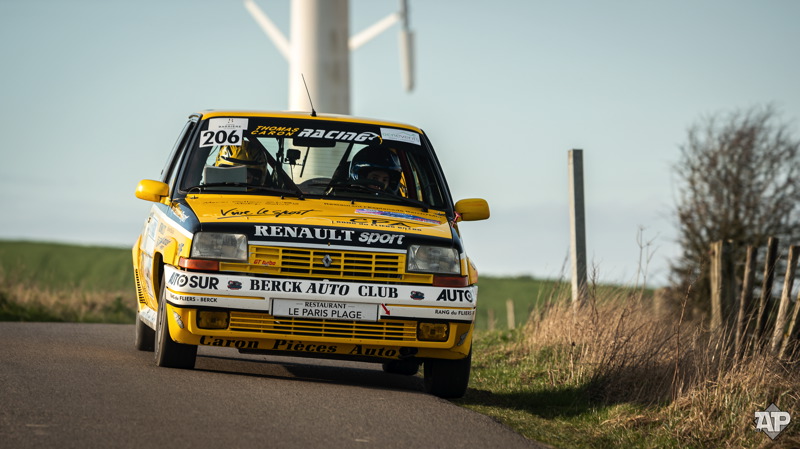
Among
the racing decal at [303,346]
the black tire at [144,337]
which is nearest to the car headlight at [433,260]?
the racing decal at [303,346]

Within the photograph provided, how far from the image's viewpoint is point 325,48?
2092 cm

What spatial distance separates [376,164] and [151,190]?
1.72m

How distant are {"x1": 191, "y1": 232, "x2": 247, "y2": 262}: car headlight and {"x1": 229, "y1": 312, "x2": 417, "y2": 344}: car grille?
1.26ft

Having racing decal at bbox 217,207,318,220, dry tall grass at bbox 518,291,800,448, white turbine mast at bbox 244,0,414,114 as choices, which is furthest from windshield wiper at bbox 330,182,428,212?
white turbine mast at bbox 244,0,414,114

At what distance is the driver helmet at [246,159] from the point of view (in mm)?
9398

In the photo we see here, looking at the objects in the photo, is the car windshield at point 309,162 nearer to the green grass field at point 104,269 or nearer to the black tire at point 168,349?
the black tire at point 168,349

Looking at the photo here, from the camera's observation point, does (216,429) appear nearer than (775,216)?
Yes

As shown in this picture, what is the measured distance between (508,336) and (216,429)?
A: 7.96 meters

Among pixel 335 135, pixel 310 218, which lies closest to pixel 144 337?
pixel 335 135

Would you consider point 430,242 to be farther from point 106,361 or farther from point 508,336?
point 508,336

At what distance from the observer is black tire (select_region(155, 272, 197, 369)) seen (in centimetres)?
866

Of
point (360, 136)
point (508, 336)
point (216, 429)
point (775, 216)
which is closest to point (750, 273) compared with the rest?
point (508, 336)

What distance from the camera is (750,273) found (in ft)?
49.9

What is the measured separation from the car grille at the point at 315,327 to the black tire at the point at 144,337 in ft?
8.75
